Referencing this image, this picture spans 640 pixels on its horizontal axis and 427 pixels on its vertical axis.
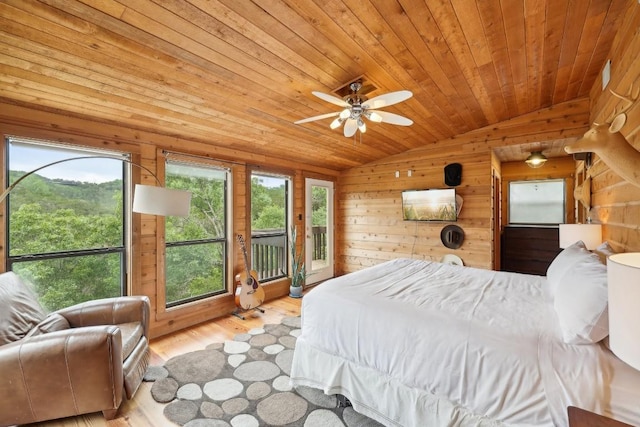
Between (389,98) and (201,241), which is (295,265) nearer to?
(201,241)

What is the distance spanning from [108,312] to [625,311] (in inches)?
120

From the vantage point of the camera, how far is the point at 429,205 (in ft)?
15.0

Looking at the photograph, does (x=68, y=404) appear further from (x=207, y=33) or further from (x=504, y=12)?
(x=504, y=12)

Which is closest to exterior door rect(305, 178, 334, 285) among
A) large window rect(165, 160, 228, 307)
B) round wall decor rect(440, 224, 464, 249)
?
large window rect(165, 160, 228, 307)

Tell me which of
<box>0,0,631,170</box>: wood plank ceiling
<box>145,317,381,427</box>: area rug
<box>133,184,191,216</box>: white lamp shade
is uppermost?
<box>0,0,631,170</box>: wood plank ceiling

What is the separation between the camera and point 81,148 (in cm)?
261

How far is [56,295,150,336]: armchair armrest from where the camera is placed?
2.19 meters

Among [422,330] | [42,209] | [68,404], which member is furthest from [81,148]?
[422,330]

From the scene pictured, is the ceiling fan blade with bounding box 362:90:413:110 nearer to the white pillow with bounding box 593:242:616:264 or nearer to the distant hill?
the white pillow with bounding box 593:242:616:264

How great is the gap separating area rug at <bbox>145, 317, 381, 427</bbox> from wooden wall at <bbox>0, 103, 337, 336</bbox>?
2.50 feet

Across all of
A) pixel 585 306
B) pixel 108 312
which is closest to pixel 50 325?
pixel 108 312

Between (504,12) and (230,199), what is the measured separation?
11.0 ft

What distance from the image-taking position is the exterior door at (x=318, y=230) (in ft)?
16.5

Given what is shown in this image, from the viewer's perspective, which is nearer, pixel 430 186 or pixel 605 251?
pixel 605 251
